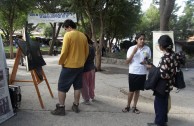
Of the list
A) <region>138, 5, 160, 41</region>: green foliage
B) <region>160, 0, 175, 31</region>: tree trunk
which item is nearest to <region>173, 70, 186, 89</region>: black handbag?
<region>160, 0, 175, 31</region>: tree trunk

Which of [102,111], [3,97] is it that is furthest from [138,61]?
[3,97]

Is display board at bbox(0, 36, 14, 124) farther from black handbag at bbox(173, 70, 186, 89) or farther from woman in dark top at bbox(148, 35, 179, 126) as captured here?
A: black handbag at bbox(173, 70, 186, 89)

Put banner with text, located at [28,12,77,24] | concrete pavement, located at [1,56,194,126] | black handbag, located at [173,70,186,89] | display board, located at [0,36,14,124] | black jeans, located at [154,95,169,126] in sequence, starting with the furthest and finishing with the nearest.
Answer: banner with text, located at [28,12,77,24] → concrete pavement, located at [1,56,194,126] → display board, located at [0,36,14,124] → black jeans, located at [154,95,169,126] → black handbag, located at [173,70,186,89]

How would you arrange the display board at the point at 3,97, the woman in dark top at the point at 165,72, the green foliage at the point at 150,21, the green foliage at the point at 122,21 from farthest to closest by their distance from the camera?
the green foliage at the point at 150,21 < the green foliage at the point at 122,21 < the display board at the point at 3,97 < the woman in dark top at the point at 165,72

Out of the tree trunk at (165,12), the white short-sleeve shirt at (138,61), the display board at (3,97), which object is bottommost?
the display board at (3,97)

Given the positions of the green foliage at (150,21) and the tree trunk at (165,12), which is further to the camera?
the green foliage at (150,21)

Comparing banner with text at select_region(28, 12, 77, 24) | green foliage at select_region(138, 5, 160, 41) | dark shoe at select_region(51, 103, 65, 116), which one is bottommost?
dark shoe at select_region(51, 103, 65, 116)

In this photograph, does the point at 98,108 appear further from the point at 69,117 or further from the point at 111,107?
the point at 69,117

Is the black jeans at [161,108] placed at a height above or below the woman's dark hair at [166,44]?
below

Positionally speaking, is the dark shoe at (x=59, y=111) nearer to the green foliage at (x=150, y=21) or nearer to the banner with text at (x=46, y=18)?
the banner with text at (x=46, y=18)

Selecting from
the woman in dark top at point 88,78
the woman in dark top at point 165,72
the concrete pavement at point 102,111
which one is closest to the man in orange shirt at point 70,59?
the concrete pavement at point 102,111

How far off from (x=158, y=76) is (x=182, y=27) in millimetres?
40888

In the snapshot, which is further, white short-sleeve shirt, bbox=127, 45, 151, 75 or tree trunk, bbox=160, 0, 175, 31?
tree trunk, bbox=160, 0, 175, 31

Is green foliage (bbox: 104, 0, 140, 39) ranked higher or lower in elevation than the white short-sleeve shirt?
higher
